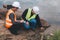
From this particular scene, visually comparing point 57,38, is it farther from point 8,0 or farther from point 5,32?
point 8,0

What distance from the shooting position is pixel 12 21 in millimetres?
16453

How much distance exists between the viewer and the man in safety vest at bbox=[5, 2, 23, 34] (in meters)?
16.5

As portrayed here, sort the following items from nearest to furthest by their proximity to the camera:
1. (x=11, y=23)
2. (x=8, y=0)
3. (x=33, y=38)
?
(x=11, y=23) < (x=33, y=38) < (x=8, y=0)

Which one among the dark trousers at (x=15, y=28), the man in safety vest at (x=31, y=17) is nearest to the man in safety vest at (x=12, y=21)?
the dark trousers at (x=15, y=28)

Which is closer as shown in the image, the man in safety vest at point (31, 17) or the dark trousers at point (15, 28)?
the dark trousers at point (15, 28)

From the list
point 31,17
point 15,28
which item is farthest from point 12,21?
point 31,17

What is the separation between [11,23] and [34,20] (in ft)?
4.23

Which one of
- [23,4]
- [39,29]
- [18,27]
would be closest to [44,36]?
[39,29]

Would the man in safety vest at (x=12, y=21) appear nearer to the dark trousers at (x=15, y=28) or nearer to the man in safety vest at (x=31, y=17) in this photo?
the dark trousers at (x=15, y=28)

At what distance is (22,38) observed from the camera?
17094mm

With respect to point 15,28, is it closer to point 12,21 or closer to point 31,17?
point 12,21

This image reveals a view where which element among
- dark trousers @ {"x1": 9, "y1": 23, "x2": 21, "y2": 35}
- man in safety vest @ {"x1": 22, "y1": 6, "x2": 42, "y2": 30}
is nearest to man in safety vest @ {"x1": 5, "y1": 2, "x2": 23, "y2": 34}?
dark trousers @ {"x1": 9, "y1": 23, "x2": 21, "y2": 35}

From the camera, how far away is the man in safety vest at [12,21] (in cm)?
1648

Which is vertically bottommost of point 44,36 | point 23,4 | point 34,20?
point 23,4
